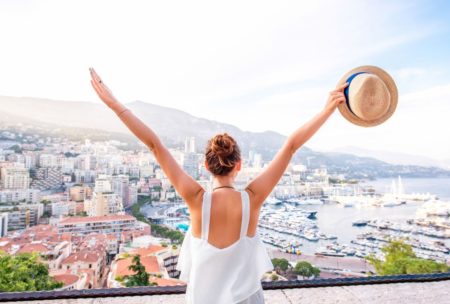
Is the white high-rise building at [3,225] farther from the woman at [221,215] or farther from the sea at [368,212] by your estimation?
the woman at [221,215]

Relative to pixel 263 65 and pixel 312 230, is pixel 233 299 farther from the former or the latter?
pixel 263 65

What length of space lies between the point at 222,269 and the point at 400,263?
535 centimetres

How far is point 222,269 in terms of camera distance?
2.95 ft

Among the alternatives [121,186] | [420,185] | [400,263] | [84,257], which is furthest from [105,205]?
[420,185]

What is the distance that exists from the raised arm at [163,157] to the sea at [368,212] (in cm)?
1088

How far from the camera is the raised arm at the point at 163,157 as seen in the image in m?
0.88

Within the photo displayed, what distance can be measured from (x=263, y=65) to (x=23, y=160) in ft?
44.2

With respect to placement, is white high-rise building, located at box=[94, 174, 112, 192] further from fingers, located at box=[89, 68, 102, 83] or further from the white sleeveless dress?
the white sleeveless dress

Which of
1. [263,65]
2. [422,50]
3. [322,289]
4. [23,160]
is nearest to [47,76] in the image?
A: [23,160]

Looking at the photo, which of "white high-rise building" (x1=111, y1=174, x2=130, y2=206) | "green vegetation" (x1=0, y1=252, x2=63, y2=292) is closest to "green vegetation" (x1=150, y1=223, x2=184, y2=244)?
"white high-rise building" (x1=111, y1=174, x2=130, y2=206)

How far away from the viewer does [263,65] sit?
63.5 feet

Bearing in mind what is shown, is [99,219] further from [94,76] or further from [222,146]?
[222,146]

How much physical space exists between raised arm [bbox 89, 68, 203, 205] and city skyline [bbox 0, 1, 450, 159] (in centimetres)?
71

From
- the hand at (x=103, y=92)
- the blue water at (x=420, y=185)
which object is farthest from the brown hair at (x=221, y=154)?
the blue water at (x=420, y=185)
